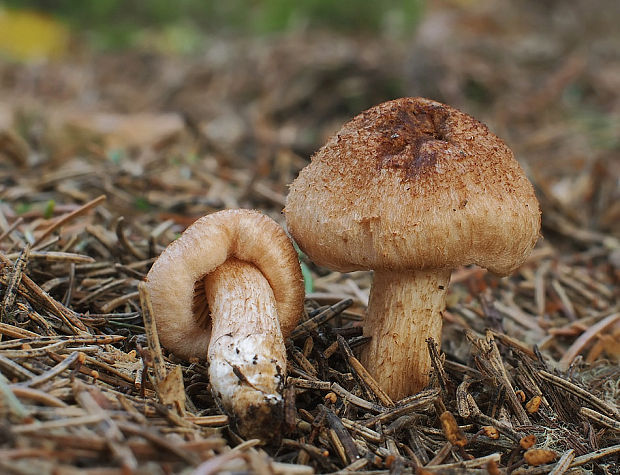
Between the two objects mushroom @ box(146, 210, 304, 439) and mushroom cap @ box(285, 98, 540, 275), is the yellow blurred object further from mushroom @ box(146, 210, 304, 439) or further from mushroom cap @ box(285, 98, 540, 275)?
mushroom cap @ box(285, 98, 540, 275)

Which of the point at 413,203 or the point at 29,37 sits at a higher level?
the point at 29,37

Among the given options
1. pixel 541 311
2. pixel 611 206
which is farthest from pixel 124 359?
pixel 611 206

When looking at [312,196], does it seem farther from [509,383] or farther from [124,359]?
[509,383]

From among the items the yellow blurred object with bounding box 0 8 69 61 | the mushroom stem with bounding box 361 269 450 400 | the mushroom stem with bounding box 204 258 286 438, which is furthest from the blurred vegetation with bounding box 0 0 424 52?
the mushroom stem with bounding box 204 258 286 438

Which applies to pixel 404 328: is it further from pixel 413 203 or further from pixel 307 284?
pixel 307 284

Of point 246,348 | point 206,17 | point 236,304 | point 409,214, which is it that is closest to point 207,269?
point 236,304
